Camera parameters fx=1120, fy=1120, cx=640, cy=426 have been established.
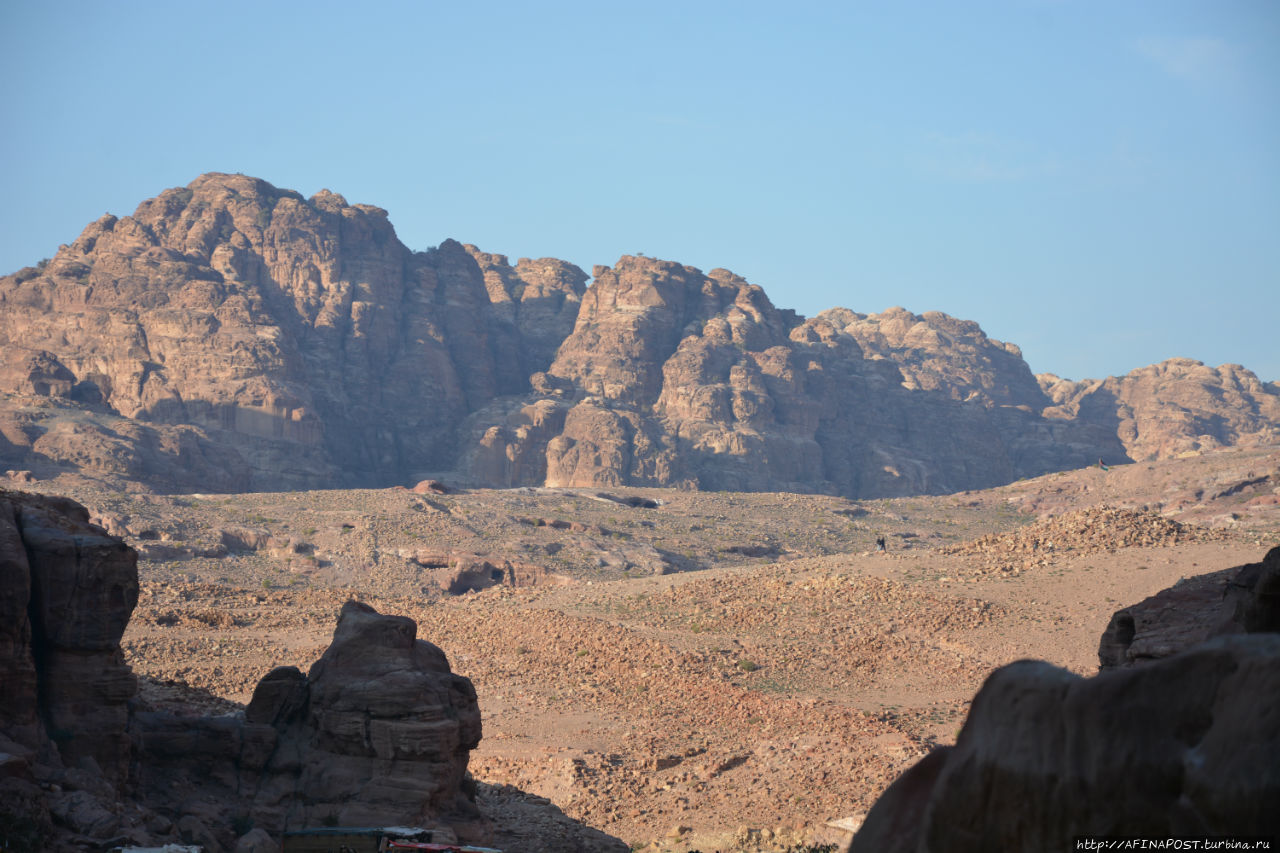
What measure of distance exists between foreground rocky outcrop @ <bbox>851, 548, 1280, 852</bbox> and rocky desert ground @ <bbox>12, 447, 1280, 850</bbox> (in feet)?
44.0

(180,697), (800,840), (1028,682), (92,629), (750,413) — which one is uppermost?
(750,413)

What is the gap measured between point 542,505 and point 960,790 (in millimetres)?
62768

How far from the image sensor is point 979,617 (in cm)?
3316

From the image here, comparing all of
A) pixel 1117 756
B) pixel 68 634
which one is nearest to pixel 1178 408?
pixel 68 634

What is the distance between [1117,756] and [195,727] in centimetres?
1398

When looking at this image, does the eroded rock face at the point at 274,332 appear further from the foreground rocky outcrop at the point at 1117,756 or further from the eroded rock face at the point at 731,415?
the foreground rocky outcrop at the point at 1117,756

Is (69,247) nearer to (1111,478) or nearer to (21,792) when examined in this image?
(1111,478)

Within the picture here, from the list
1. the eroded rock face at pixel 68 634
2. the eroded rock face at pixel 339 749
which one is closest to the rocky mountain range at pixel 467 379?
the eroded rock face at pixel 339 749

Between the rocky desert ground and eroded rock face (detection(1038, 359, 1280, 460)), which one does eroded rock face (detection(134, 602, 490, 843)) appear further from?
eroded rock face (detection(1038, 359, 1280, 460))

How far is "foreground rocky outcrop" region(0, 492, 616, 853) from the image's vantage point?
43.4 feet

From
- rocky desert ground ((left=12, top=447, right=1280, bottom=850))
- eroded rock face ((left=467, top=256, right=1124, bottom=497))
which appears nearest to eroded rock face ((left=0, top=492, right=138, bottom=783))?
rocky desert ground ((left=12, top=447, right=1280, bottom=850))

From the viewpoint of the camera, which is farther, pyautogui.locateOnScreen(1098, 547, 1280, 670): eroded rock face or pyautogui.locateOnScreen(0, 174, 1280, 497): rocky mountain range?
pyautogui.locateOnScreen(0, 174, 1280, 497): rocky mountain range

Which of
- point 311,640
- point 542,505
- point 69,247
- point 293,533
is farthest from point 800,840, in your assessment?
point 69,247

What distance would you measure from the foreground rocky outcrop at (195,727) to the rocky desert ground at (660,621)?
3185mm
